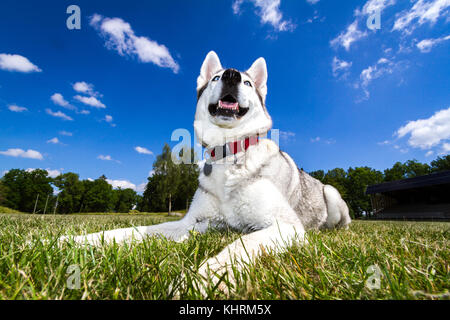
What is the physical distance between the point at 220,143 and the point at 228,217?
109cm

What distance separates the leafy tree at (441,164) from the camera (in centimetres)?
4772

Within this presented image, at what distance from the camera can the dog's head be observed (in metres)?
3.13

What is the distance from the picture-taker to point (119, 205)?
229ft

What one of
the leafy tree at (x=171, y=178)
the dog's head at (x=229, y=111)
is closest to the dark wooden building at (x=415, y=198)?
the leafy tree at (x=171, y=178)

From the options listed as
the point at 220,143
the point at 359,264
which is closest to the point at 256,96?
the point at 220,143

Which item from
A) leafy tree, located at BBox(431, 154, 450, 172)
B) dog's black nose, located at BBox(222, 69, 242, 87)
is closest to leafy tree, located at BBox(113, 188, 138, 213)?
dog's black nose, located at BBox(222, 69, 242, 87)

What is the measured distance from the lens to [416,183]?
2795 centimetres

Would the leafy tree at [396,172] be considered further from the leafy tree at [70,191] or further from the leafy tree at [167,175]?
the leafy tree at [70,191]

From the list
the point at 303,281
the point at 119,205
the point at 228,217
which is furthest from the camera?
the point at 119,205

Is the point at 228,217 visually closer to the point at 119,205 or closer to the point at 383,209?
the point at 383,209

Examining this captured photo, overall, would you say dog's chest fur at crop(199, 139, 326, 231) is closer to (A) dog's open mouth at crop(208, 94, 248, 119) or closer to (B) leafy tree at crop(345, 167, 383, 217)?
(A) dog's open mouth at crop(208, 94, 248, 119)

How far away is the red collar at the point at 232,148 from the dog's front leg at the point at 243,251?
1.14m

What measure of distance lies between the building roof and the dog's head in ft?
111

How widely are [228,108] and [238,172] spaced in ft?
3.16
